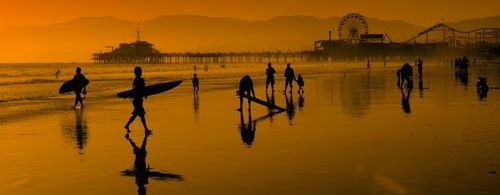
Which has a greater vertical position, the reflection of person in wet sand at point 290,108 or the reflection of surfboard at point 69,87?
the reflection of surfboard at point 69,87

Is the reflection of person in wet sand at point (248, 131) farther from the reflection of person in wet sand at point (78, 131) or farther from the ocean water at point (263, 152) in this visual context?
the reflection of person in wet sand at point (78, 131)

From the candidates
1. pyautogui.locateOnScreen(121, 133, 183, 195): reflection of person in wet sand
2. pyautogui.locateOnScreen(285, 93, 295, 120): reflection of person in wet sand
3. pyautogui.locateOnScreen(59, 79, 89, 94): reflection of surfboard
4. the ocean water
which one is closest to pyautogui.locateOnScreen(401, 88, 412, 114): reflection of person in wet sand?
the ocean water

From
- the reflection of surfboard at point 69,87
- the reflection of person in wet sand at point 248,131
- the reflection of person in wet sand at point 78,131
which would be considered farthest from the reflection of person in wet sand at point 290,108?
the reflection of surfboard at point 69,87

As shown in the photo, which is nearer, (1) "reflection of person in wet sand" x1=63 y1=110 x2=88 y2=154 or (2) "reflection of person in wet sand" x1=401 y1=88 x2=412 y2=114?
(1) "reflection of person in wet sand" x1=63 y1=110 x2=88 y2=154

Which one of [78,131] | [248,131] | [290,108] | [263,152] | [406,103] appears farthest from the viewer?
[406,103]

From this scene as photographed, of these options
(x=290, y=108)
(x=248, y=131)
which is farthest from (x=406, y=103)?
(x=248, y=131)

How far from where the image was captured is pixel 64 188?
959 cm

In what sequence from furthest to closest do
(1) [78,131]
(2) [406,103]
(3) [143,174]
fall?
(2) [406,103]
(1) [78,131]
(3) [143,174]

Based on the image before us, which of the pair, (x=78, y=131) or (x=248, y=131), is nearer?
(x=248, y=131)

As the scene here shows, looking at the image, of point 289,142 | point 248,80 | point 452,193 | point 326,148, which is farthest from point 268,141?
point 248,80

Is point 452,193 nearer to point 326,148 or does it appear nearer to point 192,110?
point 326,148

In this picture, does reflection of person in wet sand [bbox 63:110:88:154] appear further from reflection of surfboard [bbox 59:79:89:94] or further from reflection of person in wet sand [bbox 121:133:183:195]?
reflection of surfboard [bbox 59:79:89:94]

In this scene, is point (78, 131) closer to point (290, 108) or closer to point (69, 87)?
point (290, 108)

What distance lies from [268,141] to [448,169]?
4.87 metres
